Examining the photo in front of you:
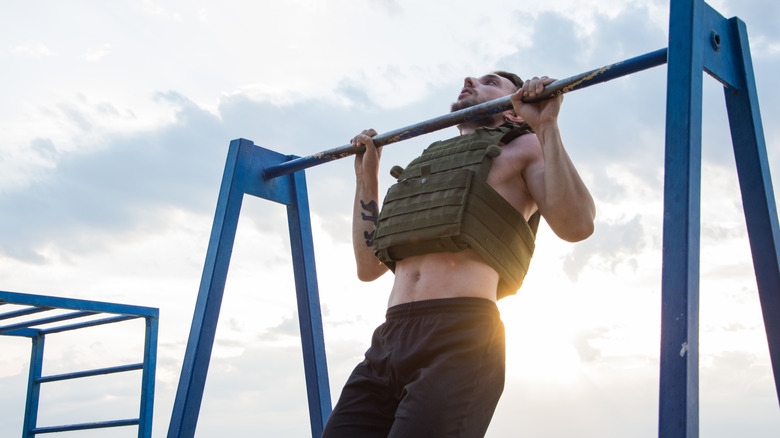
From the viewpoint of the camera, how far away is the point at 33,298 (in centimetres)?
307

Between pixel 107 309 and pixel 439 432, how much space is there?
2.18 m

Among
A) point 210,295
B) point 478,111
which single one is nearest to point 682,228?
point 478,111

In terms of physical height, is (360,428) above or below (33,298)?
below

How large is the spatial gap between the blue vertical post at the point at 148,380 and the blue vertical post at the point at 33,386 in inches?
35.1

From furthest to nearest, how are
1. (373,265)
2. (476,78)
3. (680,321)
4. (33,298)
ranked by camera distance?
(33,298) < (476,78) < (373,265) < (680,321)

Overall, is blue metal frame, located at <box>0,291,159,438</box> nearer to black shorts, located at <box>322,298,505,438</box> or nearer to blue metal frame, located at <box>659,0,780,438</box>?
black shorts, located at <box>322,298,505,438</box>

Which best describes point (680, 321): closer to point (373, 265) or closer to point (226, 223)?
point (373, 265)

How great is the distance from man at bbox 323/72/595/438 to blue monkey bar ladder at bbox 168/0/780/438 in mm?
268

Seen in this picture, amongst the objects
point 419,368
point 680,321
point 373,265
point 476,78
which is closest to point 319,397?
point 373,265

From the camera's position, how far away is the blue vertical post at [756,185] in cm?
203

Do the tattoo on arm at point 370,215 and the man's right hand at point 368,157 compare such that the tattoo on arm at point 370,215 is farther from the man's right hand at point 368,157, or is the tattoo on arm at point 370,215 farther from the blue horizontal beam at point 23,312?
the blue horizontal beam at point 23,312

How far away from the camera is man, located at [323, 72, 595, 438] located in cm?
194

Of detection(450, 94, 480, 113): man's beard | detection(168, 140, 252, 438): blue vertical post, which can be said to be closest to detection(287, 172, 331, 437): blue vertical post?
detection(168, 140, 252, 438): blue vertical post

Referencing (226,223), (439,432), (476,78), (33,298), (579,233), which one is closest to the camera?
(439,432)
